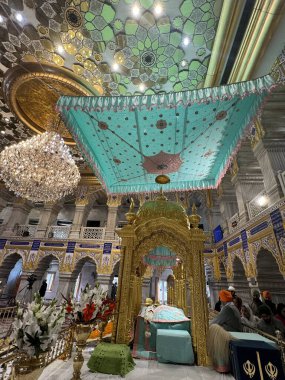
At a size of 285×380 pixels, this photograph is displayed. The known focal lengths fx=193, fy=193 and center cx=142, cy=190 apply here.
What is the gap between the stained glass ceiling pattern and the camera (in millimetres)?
3992

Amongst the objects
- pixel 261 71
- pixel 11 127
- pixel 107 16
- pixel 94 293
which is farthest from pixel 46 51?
pixel 94 293

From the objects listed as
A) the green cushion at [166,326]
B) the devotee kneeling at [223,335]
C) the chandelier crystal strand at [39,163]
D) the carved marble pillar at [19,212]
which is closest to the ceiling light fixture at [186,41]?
the chandelier crystal strand at [39,163]

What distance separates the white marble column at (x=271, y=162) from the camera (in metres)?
5.49

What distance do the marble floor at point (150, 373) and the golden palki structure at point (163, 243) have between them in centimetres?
29

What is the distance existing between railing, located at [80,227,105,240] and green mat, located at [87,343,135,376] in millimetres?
8376

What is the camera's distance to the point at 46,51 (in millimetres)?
5180

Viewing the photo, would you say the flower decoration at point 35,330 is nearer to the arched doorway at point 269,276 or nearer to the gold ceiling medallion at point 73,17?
the gold ceiling medallion at point 73,17

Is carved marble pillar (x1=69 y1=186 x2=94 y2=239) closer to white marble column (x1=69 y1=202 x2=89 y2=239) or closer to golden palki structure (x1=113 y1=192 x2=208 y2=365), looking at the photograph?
white marble column (x1=69 y1=202 x2=89 y2=239)

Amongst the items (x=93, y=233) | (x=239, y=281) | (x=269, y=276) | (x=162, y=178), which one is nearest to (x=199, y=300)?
(x=162, y=178)

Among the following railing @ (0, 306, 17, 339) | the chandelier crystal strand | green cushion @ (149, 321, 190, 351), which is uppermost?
the chandelier crystal strand

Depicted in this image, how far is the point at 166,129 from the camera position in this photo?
9.69 feet

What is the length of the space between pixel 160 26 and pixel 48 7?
2.49m

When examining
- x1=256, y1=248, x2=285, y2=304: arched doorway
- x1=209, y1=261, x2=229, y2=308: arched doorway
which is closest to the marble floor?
x1=256, y1=248, x2=285, y2=304: arched doorway

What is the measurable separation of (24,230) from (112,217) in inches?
209
